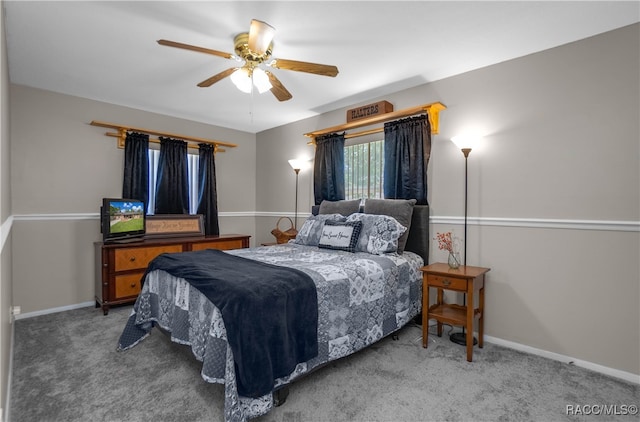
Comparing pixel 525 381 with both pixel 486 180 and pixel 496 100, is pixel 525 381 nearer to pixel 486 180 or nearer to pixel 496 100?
pixel 486 180

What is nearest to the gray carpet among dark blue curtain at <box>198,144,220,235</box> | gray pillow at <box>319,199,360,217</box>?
gray pillow at <box>319,199,360,217</box>

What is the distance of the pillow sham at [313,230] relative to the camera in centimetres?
341

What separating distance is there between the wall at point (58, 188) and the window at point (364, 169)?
285 centimetres

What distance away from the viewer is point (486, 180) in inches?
116

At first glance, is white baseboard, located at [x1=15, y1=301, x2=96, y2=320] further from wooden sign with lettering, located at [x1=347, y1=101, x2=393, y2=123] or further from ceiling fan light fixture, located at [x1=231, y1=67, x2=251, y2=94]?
wooden sign with lettering, located at [x1=347, y1=101, x2=393, y2=123]

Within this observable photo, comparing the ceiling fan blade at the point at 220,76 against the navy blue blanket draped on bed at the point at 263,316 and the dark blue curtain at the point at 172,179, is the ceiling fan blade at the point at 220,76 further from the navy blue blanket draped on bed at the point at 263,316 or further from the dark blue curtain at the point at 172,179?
the dark blue curtain at the point at 172,179

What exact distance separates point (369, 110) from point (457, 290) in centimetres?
216

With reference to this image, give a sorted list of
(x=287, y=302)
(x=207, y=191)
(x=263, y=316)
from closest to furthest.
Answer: (x=263, y=316)
(x=287, y=302)
(x=207, y=191)

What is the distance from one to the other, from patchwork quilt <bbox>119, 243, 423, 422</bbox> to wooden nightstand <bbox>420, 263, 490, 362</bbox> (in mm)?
182

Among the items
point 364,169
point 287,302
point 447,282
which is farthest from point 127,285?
point 447,282

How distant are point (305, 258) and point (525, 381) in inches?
70.8

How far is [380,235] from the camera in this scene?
2982 millimetres

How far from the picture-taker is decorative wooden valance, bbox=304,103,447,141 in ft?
10.5

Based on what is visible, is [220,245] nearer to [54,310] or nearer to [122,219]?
[122,219]
